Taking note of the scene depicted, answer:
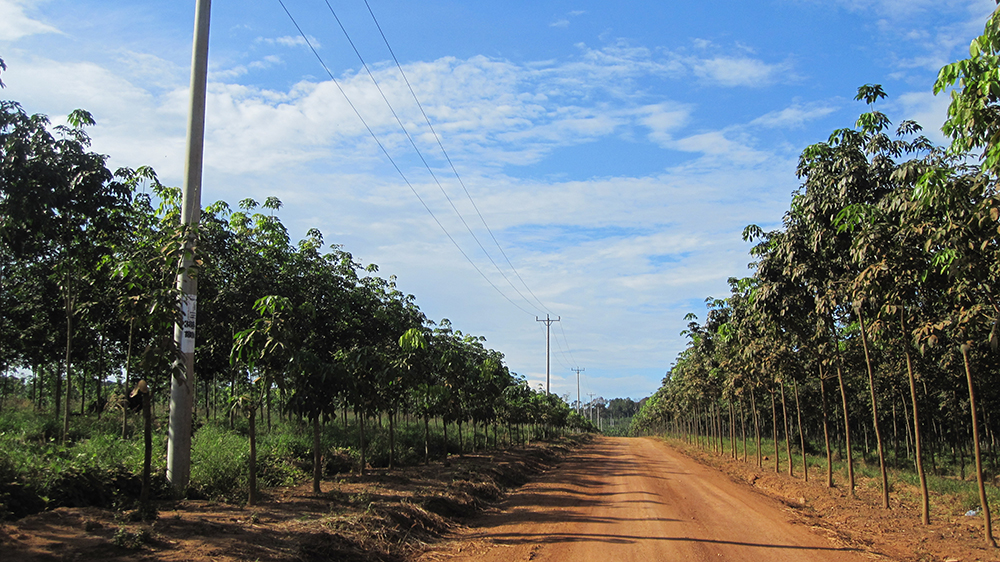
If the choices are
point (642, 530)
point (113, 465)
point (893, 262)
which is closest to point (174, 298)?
point (113, 465)

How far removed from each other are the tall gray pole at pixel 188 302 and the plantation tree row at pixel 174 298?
38cm

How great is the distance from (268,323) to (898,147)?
12.6m

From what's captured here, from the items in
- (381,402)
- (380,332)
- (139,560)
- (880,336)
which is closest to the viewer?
(139,560)

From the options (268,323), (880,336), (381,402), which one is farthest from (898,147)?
(381,402)

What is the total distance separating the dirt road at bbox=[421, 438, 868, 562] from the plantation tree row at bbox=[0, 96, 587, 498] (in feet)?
13.8

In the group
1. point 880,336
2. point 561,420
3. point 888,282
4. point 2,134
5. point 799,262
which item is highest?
point 2,134

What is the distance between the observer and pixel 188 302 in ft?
32.1

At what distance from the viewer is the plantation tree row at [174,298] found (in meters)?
10.3

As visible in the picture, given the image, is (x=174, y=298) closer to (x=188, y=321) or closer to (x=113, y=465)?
(x=188, y=321)

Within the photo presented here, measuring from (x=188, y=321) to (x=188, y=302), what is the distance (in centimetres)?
36

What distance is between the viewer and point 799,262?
13.5 metres

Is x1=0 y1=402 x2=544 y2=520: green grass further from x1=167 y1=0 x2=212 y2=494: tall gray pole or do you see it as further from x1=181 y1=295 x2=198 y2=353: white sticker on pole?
x1=181 y1=295 x2=198 y2=353: white sticker on pole

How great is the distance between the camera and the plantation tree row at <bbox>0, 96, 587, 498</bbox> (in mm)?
10328

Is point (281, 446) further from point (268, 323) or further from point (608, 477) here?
point (608, 477)
